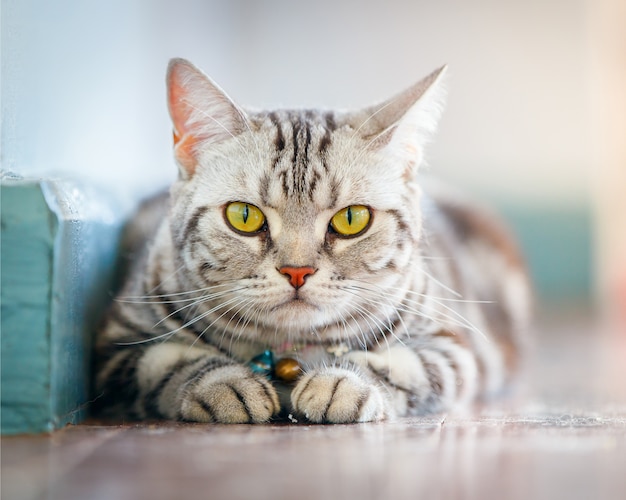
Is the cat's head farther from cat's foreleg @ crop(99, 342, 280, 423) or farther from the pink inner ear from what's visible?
cat's foreleg @ crop(99, 342, 280, 423)

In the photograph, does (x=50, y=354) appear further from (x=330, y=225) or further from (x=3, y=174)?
(x=330, y=225)

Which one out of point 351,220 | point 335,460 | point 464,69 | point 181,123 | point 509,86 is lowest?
point 335,460

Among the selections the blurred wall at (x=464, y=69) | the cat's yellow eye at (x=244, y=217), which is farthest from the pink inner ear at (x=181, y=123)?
the blurred wall at (x=464, y=69)

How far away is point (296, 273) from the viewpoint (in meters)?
1.52

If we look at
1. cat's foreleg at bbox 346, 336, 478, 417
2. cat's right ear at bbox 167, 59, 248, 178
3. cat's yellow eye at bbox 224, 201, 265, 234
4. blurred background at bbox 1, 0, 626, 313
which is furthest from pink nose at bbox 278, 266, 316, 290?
blurred background at bbox 1, 0, 626, 313

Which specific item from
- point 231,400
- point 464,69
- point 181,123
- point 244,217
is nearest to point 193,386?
point 231,400

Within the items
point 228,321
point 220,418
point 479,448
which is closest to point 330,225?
point 228,321

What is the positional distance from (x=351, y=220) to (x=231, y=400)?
1.43ft

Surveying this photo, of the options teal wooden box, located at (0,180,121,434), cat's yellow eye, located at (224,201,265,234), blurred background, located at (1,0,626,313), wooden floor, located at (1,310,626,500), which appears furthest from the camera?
blurred background, located at (1,0,626,313)

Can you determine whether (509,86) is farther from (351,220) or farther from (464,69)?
(351,220)

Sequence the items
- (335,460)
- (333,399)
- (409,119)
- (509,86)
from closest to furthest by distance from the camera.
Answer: (335,460) → (333,399) → (409,119) → (509,86)

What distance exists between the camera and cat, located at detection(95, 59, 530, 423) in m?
1.54

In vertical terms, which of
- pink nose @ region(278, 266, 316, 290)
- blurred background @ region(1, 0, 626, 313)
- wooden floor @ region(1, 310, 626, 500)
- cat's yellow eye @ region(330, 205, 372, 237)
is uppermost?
blurred background @ region(1, 0, 626, 313)

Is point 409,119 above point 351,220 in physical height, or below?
above
